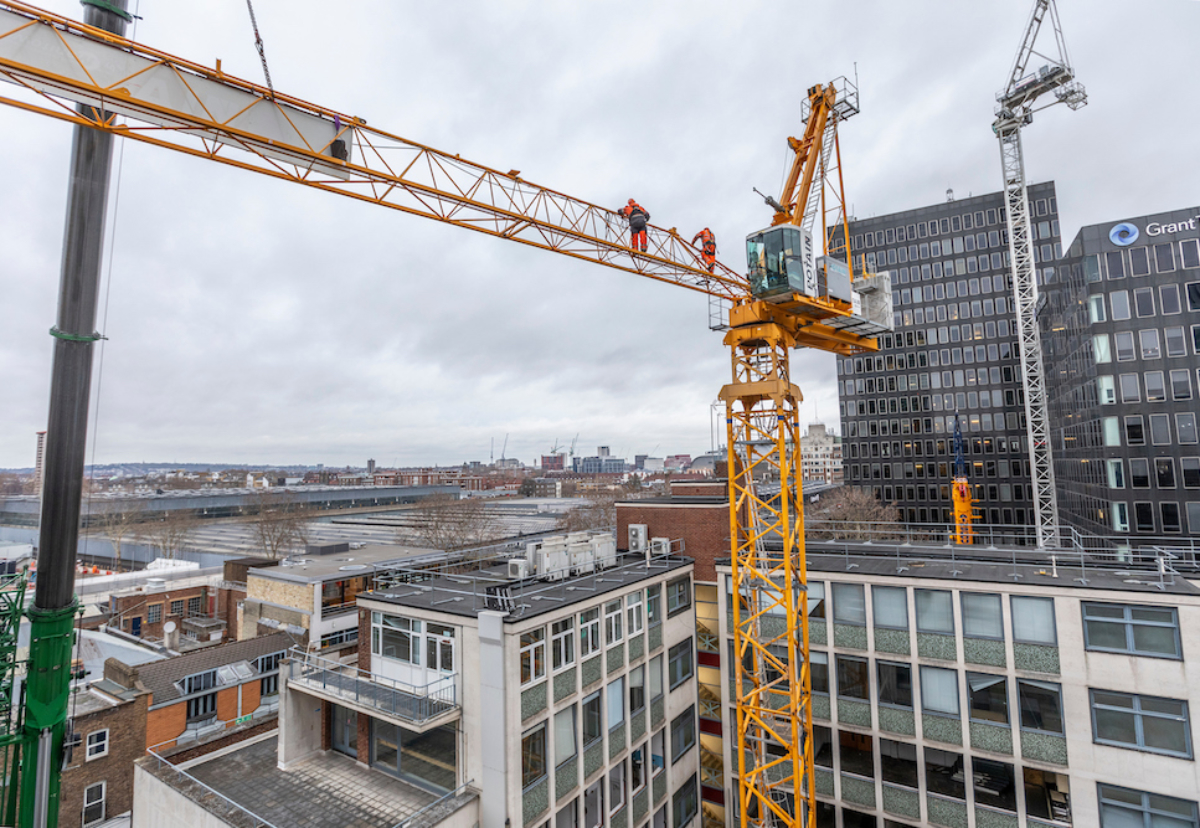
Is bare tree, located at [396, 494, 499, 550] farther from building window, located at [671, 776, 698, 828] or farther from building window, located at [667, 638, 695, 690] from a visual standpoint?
building window, located at [671, 776, 698, 828]

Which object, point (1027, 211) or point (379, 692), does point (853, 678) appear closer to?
point (379, 692)

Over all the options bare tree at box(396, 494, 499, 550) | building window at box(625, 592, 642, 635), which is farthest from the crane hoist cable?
bare tree at box(396, 494, 499, 550)

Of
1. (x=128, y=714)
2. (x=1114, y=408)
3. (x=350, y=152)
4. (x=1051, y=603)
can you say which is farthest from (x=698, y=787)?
(x=1114, y=408)

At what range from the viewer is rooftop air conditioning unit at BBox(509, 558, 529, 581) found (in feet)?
69.7

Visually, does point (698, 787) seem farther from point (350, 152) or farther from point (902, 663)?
point (350, 152)

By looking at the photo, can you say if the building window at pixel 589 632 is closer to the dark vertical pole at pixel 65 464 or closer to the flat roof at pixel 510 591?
the flat roof at pixel 510 591

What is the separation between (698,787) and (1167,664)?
58.8 ft

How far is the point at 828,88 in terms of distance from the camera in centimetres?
2534

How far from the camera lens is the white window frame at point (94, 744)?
25.2 metres

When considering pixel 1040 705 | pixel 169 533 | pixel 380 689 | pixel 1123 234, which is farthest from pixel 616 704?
pixel 169 533

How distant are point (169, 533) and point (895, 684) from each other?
8350 cm

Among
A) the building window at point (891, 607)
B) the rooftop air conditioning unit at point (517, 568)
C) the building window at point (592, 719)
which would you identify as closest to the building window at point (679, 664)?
the building window at point (592, 719)

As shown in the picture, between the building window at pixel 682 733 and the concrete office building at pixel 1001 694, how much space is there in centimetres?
529

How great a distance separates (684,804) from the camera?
81.8ft
